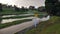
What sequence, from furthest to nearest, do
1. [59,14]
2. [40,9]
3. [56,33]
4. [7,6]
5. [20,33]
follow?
[7,6] < [40,9] < [59,14] < [20,33] < [56,33]

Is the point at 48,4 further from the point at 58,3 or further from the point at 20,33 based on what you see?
the point at 20,33

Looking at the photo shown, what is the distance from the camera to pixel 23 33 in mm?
11820

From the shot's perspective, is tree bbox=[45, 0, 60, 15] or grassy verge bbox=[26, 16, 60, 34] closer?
grassy verge bbox=[26, 16, 60, 34]

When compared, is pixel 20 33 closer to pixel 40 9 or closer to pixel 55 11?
pixel 55 11

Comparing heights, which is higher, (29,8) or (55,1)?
(55,1)

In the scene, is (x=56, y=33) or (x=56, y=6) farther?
(x=56, y=6)

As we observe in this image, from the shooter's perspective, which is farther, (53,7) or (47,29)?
(53,7)

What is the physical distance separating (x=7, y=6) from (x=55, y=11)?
4640 cm

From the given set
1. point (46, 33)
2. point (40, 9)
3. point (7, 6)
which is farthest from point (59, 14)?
point (7, 6)

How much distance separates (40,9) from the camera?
59719 mm

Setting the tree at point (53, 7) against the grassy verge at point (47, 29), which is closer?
the grassy verge at point (47, 29)

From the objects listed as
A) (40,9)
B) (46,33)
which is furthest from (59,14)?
(40,9)

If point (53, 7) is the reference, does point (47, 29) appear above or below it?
above

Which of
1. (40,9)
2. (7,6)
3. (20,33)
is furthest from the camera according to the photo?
(7,6)
